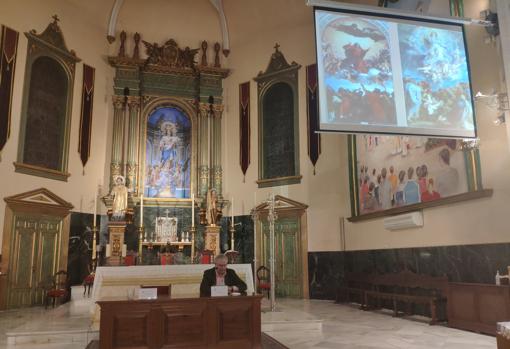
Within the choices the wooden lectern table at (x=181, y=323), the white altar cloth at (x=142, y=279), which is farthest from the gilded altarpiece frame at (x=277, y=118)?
the wooden lectern table at (x=181, y=323)

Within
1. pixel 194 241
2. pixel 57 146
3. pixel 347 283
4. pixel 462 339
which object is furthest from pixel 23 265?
pixel 462 339

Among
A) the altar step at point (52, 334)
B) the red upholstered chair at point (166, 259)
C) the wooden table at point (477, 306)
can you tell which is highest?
the red upholstered chair at point (166, 259)

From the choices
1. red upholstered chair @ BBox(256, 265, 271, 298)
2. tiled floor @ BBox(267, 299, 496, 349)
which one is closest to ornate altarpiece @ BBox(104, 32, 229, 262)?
red upholstered chair @ BBox(256, 265, 271, 298)

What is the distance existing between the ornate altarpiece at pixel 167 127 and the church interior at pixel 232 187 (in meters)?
0.06

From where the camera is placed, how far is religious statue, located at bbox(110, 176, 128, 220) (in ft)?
39.8

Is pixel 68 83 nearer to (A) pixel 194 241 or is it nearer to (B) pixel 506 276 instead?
(A) pixel 194 241

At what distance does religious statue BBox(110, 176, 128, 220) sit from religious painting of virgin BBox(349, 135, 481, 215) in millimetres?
5994

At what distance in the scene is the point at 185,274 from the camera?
26.8 ft

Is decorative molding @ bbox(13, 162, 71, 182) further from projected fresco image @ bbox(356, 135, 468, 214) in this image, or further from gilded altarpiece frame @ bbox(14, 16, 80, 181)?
projected fresco image @ bbox(356, 135, 468, 214)

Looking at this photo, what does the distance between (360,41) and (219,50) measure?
29.6 feet

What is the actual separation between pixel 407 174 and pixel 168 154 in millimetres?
7370

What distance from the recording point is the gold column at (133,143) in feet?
43.6

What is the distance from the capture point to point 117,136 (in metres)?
13.4

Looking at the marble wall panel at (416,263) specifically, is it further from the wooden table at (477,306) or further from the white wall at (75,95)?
the white wall at (75,95)
